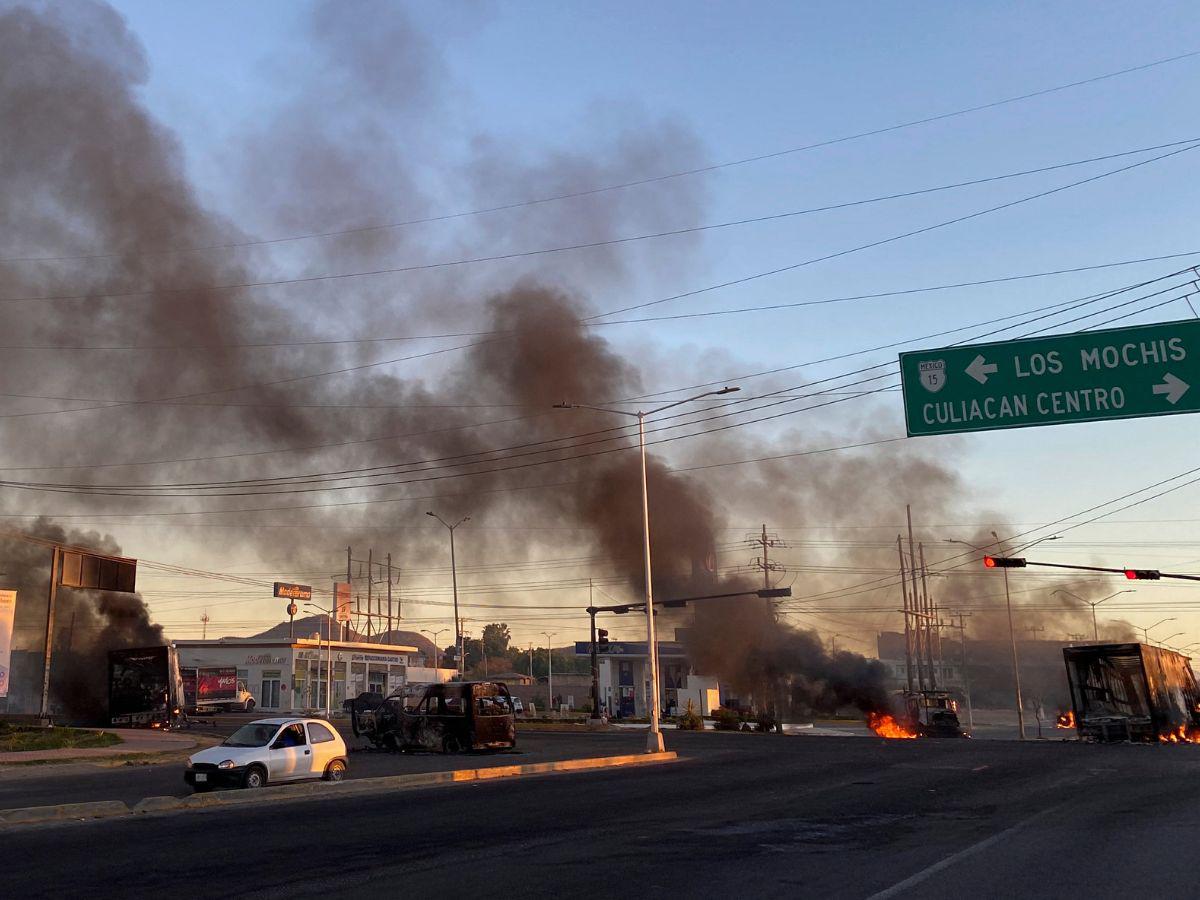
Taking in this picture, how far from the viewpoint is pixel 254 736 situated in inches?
697

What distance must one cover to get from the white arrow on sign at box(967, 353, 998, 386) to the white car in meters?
13.4

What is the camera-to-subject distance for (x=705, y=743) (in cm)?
3127

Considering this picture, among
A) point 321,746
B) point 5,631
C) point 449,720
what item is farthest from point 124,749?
point 321,746

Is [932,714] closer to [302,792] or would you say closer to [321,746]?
[321,746]

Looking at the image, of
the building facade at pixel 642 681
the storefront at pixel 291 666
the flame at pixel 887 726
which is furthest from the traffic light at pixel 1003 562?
the storefront at pixel 291 666

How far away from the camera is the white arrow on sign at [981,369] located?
14.5 meters

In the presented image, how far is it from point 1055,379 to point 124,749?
25.7m

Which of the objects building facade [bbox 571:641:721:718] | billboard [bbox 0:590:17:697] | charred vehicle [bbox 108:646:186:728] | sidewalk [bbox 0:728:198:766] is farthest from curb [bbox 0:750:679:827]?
building facade [bbox 571:641:721:718]

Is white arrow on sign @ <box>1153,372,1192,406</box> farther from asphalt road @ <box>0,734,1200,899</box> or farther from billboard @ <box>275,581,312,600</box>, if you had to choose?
billboard @ <box>275,581,312,600</box>

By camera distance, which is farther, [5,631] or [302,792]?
[5,631]

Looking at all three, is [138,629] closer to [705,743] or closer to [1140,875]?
[705,743]

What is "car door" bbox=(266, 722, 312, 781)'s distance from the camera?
17.4 meters

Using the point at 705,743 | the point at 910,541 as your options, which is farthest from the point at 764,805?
the point at 910,541

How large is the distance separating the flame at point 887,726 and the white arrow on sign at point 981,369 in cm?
3638
